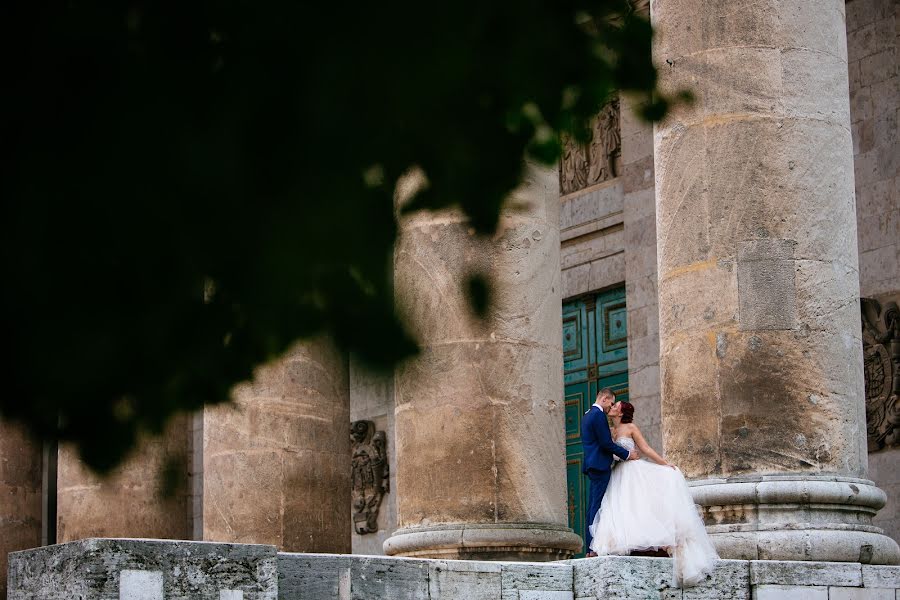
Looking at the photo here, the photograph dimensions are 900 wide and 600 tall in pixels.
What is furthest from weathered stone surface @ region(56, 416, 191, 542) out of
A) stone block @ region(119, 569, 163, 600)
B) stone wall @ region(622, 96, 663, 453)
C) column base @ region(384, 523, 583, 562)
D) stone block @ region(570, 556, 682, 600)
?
stone block @ region(119, 569, 163, 600)

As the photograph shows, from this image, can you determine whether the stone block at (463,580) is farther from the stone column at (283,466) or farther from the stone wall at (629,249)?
the stone wall at (629,249)

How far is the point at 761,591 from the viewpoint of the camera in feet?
35.3

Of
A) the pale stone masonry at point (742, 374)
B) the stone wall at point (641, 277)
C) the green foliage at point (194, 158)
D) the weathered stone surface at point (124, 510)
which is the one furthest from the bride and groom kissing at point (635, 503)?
the weathered stone surface at point (124, 510)

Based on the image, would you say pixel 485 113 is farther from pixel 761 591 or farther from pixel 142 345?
pixel 761 591

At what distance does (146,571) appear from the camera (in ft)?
30.7

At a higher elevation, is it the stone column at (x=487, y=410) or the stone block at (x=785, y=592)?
the stone column at (x=487, y=410)

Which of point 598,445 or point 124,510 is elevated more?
point 598,445

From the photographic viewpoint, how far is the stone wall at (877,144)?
17531 mm

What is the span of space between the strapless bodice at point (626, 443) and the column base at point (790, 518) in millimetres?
1072

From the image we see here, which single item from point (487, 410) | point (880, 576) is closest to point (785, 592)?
point (880, 576)

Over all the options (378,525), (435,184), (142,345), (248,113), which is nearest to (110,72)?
(248,113)

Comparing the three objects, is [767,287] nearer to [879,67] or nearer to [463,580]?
[463,580]

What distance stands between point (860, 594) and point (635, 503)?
5.72 ft

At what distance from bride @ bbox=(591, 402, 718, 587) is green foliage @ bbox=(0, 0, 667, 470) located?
25.0ft
